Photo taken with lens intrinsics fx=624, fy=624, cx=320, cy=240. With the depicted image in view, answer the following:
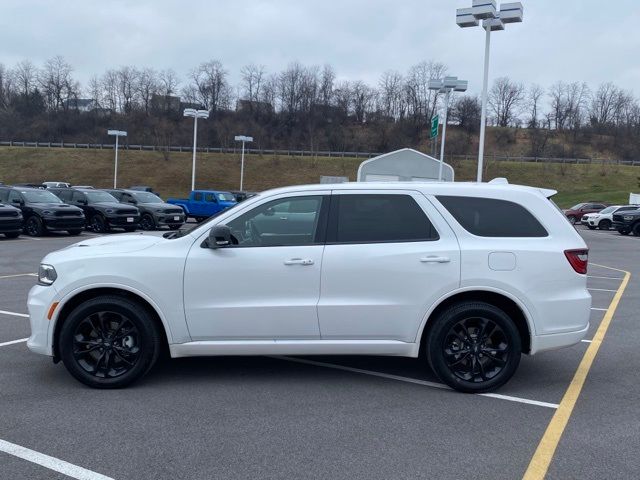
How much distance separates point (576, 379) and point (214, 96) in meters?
113

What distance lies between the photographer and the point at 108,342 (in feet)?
17.4

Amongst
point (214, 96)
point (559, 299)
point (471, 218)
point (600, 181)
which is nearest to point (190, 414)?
point (471, 218)

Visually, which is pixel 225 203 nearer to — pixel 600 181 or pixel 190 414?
pixel 190 414

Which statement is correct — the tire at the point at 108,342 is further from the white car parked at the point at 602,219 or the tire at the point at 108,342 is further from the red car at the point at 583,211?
the red car at the point at 583,211

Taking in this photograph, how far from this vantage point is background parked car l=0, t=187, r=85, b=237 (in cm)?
2109

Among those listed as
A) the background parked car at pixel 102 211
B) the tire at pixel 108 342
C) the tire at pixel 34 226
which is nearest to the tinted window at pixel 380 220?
the tire at pixel 108 342

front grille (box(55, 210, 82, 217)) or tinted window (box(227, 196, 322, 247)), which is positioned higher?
tinted window (box(227, 196, 322, 247))

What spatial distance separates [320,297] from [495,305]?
1541 mm

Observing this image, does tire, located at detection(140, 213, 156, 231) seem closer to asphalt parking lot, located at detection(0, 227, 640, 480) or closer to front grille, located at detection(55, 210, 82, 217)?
front grille, located at detection(55, 210, 82, 217)

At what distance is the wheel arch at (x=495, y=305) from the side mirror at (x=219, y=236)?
1809 millimetres

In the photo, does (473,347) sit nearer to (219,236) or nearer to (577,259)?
(577,259)

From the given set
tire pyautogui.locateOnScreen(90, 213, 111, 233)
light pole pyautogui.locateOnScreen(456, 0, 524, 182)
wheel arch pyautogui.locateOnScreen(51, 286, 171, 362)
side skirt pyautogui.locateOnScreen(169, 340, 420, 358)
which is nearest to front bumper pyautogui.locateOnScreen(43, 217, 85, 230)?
tire pyautogui.locateOnScreen(90, 213, 111, 233)

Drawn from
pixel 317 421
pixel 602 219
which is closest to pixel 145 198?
pixel 317 421

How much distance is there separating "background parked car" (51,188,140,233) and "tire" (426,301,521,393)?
801 inches
